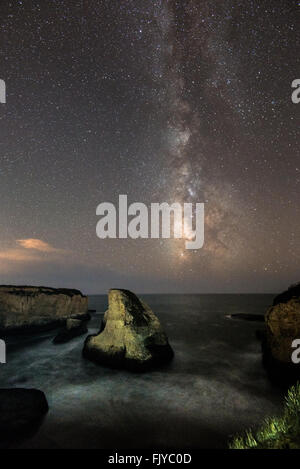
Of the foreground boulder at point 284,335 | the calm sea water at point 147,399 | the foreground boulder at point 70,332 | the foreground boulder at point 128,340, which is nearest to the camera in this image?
the calm sea water at point 147,399

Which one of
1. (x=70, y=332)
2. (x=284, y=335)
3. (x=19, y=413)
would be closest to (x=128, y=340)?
(x=19, y=413)

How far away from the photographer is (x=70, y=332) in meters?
29.0

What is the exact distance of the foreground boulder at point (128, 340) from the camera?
1653 cm

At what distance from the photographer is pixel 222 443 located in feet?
29.2

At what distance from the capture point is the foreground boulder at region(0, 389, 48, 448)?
28.5ft

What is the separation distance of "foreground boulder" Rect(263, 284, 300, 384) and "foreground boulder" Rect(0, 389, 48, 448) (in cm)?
1552

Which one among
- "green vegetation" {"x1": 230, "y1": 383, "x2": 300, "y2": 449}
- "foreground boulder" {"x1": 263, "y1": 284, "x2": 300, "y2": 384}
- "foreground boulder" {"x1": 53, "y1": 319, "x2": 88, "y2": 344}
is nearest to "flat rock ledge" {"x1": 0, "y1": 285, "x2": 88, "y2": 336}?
"foreground boulder" {"x1": 53, "y1": 319, "x2": 88, "y2": 344}

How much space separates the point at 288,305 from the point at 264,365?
7054 millimetres

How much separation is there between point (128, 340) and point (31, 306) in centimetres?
2435

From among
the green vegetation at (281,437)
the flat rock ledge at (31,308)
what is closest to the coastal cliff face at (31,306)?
the flat rock ledge at (31,308)

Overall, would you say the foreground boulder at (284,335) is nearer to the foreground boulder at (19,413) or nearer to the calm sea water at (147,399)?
the calm sea water at (147,399)

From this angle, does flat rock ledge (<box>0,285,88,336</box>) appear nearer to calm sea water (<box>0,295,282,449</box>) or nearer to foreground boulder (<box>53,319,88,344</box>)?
foreground boulder (<box>53,319,88,344</box>)

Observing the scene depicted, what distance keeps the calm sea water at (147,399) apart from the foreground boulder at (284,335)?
1494 mm
